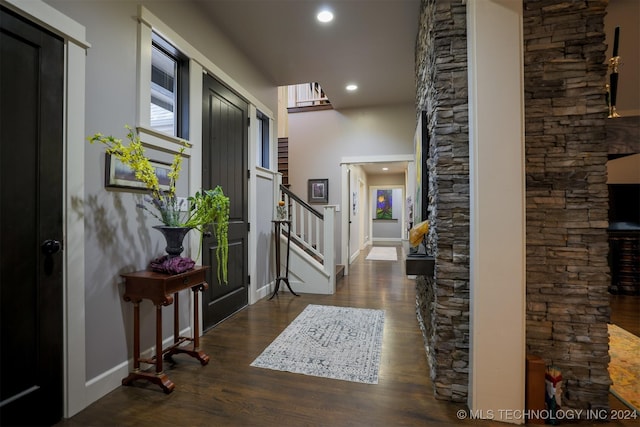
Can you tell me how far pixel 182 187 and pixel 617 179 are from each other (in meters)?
6.50

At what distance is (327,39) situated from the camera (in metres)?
3.42

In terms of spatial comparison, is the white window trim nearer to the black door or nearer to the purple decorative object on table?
the black door

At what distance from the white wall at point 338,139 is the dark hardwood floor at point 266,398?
3598 mm

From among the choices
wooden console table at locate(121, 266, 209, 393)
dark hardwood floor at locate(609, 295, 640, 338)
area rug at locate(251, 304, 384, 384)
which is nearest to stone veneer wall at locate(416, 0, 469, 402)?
area rug at locate(251, 304, 384, 384)

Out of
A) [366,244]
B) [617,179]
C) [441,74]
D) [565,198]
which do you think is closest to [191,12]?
[441,74]

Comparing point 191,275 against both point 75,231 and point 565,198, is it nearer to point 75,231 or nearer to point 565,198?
point 75,231

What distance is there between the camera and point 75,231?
5.68 ft

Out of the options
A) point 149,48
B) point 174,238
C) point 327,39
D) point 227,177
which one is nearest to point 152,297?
point 174,238

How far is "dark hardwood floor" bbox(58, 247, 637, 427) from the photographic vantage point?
165cm

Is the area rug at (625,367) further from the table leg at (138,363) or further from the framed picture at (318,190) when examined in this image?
the framed picture at (318,190)

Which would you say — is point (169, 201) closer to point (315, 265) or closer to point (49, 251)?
point (49, 251)

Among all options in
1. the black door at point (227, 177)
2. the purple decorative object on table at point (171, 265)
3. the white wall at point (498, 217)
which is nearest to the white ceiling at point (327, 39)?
the black door at point (227, 177)

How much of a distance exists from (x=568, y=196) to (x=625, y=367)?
164cm

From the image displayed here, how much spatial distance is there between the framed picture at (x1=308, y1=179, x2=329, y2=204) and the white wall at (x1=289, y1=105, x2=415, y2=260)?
0.28ft
